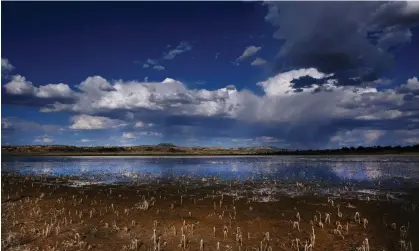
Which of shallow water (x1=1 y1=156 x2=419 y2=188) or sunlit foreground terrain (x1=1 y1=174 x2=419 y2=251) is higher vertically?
shallow water (x1=1 y1=156 x2=419 y2=188)

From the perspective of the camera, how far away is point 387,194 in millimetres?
26344

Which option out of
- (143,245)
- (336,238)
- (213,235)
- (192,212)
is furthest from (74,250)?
(336,238)

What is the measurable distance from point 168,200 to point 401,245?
15.5 m

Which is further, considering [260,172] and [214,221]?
[260,172]

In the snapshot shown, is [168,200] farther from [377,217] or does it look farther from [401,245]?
[401,245]

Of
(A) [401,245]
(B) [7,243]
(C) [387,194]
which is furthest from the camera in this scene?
(C) [387,194]

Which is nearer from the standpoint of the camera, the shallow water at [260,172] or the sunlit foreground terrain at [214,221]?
the sunlit foreground terrain at [214,221]

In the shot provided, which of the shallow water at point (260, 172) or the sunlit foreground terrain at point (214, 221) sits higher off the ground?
the shallow water at point (260, 172)

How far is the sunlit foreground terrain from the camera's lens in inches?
593

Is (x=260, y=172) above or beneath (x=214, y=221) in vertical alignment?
above

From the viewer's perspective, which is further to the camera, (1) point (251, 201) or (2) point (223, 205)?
(1) point (251, 201)

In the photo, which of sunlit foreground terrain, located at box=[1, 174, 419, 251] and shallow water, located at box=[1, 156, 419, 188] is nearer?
sunlit foreground terrain, located at box=[1, 174, 419, 251]

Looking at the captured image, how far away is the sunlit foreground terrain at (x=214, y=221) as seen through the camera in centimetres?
1505

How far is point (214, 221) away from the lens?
1819 centimetres
